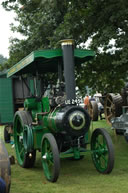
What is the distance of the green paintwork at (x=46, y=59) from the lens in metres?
5.40

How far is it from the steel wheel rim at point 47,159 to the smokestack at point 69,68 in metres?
0.80

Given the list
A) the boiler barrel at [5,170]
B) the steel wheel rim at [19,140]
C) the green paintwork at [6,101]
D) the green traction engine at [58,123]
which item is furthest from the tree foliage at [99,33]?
the boiler barrel at [5,170]

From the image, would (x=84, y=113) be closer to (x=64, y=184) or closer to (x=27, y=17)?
(x=64, y=184)

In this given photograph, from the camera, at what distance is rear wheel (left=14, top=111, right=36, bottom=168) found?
602 cm

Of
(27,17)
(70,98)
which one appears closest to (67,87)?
(70,98)

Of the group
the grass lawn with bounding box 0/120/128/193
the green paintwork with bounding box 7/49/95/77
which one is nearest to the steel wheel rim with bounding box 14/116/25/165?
the grass lawn with bounding box 0/120/128/193

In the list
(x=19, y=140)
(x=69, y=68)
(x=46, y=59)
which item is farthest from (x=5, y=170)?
(x=19, y=140)

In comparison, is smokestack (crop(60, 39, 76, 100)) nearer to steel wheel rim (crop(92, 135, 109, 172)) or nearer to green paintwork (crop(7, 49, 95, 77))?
green paintwork (crop(7, 49, 95, 77))

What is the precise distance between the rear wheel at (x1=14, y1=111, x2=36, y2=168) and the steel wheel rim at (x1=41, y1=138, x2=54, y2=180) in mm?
636

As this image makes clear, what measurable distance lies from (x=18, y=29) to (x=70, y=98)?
24.4 ft

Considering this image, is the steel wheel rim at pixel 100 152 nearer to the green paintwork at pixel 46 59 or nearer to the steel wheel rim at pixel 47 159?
the steel wheel rim at pixel 47 159

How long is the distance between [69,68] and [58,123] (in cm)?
84

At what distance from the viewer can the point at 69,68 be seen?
17.0 ft

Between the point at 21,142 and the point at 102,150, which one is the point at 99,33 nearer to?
the point at 21,142
